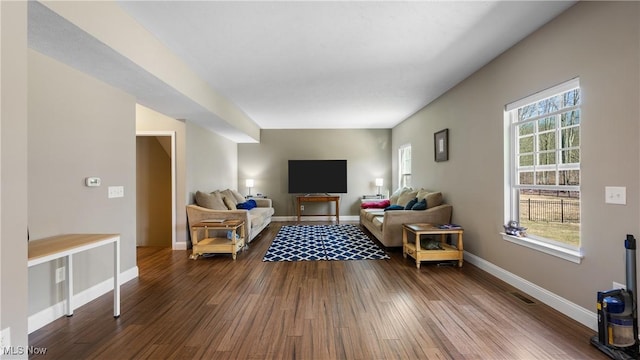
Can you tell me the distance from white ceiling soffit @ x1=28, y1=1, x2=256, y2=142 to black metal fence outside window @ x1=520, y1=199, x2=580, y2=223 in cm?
414

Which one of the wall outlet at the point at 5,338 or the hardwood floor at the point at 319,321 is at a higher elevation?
the wall outlet at the point at 5,338

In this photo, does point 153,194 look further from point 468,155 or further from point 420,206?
point 468,155

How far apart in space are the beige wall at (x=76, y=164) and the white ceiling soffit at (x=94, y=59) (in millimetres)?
164

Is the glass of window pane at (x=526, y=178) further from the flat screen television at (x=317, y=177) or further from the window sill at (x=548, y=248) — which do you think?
the flat screen television at (x=317, y=177)

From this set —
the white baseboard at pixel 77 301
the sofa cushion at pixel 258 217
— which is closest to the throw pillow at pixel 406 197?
the sofa cushion at pixel 258 217

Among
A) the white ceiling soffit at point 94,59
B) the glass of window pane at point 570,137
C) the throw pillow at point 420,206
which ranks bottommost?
the throw pillow at point 420,206

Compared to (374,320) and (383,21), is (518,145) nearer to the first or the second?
(383,21)

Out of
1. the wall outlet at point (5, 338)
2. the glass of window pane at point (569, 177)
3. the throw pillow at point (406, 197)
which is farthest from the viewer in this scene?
the throw pillow at point (406, 197)

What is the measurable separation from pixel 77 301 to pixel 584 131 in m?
4.65

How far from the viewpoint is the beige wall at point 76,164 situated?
7.13 feet

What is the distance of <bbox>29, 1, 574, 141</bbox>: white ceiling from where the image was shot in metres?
2.17

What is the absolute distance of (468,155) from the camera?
12.2 feet

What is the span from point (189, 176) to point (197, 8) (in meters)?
3.14

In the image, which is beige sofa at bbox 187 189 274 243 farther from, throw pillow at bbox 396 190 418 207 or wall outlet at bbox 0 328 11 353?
wall outlet at bbox 0 328 11 353
